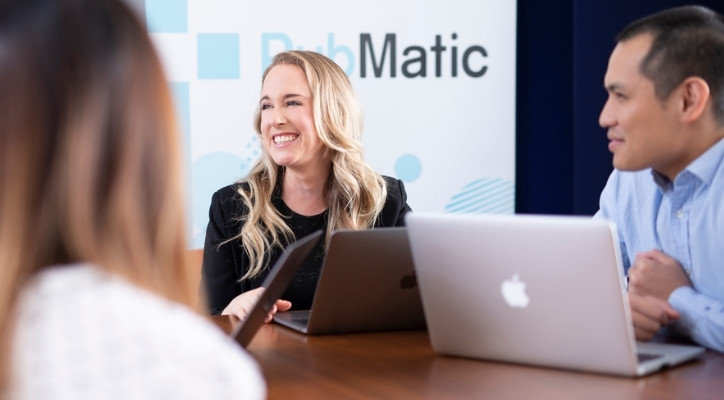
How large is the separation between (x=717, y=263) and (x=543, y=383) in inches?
30.2

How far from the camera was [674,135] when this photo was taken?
238 cm

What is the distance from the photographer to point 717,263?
222 centimetres

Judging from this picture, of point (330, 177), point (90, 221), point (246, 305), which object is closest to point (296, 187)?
point (330, 177)

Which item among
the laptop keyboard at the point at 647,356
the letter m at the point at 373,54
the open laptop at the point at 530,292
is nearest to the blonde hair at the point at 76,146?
the open laptop at the point at 530,292

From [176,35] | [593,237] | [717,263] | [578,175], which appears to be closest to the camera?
[593,237]

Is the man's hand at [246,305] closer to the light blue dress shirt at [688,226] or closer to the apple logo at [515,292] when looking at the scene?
the apple logo at [515,292]

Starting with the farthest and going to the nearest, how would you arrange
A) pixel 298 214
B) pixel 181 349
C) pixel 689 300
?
pixel 298 214, pixel 689 300, pixel 181 349

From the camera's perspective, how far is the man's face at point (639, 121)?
238cm

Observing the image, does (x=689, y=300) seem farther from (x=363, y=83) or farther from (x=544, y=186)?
(x=544, y=186)

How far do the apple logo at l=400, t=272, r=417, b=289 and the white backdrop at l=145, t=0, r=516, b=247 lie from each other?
2.22 meters

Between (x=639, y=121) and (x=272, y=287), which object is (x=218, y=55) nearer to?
(x=639, y=121)

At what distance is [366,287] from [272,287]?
1.17 feet

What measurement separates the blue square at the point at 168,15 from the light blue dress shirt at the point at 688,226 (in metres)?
2.21

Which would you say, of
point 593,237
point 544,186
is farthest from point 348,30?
point 593,237
